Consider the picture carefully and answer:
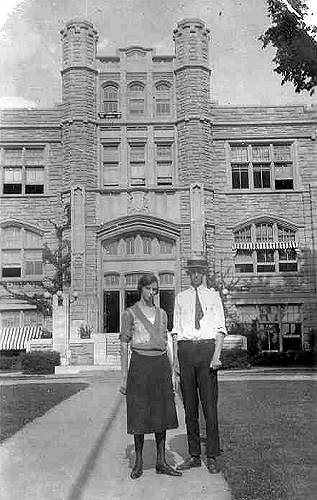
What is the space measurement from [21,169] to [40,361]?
7.09 ft

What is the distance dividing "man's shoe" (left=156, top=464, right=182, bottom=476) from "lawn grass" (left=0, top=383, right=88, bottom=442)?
163cm

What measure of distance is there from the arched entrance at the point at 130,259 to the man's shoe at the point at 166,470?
161cm

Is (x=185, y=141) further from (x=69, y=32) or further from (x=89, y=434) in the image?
(x=89, y=434)

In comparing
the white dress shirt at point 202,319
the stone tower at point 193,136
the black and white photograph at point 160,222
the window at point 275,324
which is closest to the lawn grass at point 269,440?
the black and white photograph at point 160,222

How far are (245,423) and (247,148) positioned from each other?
10.7 feet

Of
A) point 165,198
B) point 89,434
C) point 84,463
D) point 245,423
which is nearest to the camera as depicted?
point 84,463

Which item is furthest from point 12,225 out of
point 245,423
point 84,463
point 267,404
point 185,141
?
point 267,404

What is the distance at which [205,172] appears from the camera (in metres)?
6.79

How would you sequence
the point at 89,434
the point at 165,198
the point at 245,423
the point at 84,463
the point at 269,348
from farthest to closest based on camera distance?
the point at 165,198 < the point at 269,348 < the point at 245,423 < the point at 89,434 < the point at 84,463

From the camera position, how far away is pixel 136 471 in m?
3.93

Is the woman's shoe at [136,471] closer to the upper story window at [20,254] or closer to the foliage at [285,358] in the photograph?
the foliage at [285,358]

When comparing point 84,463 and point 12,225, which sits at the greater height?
point 12,225

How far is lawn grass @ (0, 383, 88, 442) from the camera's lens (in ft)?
19.2

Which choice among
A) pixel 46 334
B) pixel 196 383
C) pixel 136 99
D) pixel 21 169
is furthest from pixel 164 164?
pixel 196 383
